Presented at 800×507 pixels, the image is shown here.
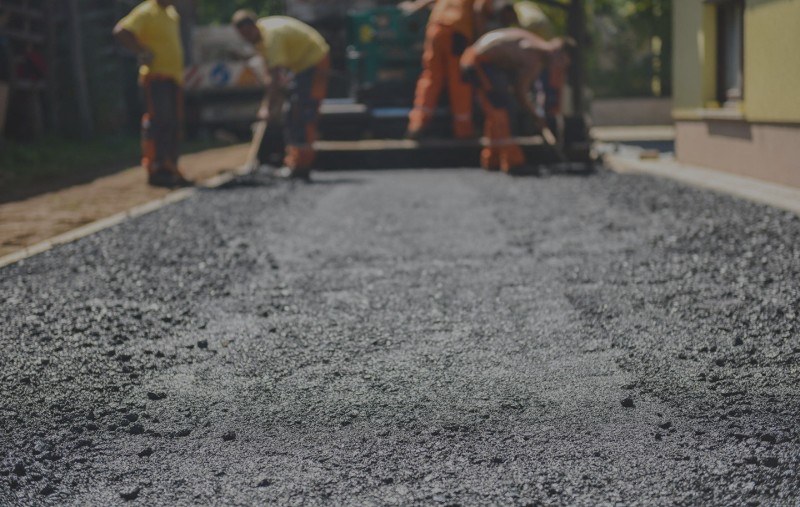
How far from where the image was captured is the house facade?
30.8 feet

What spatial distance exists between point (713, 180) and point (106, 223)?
213 inches

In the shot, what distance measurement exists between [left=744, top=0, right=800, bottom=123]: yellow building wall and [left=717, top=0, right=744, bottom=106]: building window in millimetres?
847

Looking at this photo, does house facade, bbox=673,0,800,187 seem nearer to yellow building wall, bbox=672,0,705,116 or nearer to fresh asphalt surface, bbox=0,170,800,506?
yellow building wall, bbox=672,0,705,116

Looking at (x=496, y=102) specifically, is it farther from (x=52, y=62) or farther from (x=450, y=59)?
(x=52, y=62)

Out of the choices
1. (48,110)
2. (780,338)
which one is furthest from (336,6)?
(780,338)

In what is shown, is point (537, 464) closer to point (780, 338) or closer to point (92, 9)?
point (780, 338)

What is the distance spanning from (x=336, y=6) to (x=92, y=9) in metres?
7.79

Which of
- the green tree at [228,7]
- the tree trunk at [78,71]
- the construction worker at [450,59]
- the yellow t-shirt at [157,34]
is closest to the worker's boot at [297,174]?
the yellow t-shirt at [157,34]

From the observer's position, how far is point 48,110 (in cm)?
1888

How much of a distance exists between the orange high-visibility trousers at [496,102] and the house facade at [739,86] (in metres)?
2.01

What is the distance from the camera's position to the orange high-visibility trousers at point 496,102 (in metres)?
11.7

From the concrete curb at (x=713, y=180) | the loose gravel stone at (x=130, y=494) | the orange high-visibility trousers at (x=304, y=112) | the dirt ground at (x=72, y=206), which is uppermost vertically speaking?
the orange high-visibility trousers at (x=304, y=112)

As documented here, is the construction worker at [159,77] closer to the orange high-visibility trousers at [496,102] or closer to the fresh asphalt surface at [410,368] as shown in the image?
the orange high-visibility trousers at [496,102]

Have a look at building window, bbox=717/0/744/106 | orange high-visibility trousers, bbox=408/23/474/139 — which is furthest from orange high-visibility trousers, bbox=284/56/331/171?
building window, bbox=717/0/744/106
